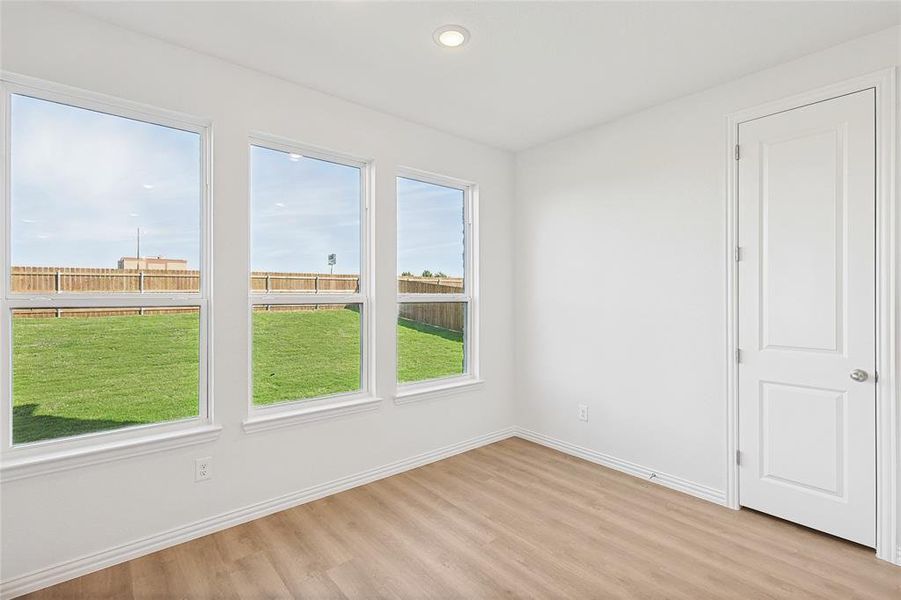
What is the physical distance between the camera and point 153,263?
8.01ft

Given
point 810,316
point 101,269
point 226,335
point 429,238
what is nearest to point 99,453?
point 226,335

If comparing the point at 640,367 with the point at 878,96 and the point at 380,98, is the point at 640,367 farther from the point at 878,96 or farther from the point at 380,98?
the point at 380,98

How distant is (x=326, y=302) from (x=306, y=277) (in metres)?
0.21

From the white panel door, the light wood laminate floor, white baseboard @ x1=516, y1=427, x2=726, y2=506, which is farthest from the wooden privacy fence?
the white panel door

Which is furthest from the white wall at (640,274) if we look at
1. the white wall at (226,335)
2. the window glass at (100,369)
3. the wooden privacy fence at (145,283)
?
the window glass at (100,369)

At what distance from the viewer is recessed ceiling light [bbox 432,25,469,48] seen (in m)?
2.26

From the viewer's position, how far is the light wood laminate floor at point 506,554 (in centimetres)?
204

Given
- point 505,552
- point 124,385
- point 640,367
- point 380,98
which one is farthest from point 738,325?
point 124,385

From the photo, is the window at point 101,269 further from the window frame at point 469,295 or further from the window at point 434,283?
the window frame at point 469,295

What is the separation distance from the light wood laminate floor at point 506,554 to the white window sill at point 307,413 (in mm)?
530

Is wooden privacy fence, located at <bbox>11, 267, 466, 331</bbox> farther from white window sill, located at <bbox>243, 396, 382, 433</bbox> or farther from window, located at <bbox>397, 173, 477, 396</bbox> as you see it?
white window sill, located at <bbox>243, 396, 382, 433</bbox>

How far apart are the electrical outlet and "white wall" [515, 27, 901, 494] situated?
262 cm

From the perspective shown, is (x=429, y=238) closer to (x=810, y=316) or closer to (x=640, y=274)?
(x=640, y=274)

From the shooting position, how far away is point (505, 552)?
234cm
